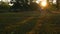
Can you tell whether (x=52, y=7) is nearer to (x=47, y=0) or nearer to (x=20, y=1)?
(x=47, y=0)

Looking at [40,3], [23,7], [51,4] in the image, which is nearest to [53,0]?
[51,4]

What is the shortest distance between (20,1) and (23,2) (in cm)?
51

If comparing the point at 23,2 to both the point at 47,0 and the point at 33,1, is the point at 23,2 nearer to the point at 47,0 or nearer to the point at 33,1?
the point at 33,1

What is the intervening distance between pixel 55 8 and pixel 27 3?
4.59 meters

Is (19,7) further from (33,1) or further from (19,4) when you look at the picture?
(33,1)

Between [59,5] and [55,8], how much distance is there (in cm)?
94

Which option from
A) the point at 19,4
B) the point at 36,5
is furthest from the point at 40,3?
the point at 19,4

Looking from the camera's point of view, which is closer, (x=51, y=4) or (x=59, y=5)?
(x=59, y=5)

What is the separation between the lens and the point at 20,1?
36.2 meters

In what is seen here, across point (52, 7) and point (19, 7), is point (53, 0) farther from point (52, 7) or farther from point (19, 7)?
point (19, 7)

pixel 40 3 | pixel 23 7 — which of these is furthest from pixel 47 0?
pixel 23 7

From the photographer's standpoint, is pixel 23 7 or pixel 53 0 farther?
pixel 53 0

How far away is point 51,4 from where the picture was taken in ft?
122

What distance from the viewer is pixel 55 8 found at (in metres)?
35.0
